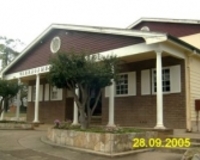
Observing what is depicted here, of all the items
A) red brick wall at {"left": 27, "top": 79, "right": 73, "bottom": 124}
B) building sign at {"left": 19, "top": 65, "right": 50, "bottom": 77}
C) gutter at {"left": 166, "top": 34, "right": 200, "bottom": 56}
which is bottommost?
red brick wall at {"left": 27, "top": 79, "right": 73, "bottom": 124}

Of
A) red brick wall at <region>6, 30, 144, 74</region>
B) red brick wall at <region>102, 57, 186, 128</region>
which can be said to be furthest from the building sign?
red brick wall at <region>102, 57, 186, 128</region>

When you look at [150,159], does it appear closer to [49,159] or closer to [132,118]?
[49,159]

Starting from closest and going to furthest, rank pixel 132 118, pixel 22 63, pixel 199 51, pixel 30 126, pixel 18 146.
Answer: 1. pixel 18 146
2. pixel 199 51
3. pixel 132 118
4. pixel 30 126
5. pixel 22 63

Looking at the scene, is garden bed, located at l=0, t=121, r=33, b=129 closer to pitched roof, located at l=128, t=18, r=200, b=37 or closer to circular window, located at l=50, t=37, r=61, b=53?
circular window, located at l=50, t=37, r=61, b=53

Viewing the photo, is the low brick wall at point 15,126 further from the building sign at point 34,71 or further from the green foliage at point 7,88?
the building sign at point 34,71

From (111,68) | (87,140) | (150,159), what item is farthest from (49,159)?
(111,68)

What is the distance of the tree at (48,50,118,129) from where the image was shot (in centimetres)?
1017

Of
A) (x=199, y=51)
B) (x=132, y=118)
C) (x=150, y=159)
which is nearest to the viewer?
(x=150, y=159)

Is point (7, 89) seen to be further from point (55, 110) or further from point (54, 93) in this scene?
point (55, 110)

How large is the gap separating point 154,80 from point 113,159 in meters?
6.65

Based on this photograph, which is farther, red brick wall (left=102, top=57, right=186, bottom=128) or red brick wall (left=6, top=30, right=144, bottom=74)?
red brick wall (left=6, top=30, right=144, bottom=74)

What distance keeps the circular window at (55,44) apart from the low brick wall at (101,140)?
827cm

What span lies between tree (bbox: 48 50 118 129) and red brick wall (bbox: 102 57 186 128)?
11.6 ft

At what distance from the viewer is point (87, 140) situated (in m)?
8.98
